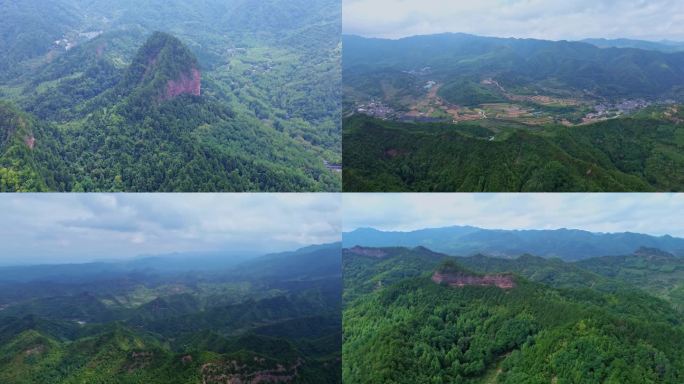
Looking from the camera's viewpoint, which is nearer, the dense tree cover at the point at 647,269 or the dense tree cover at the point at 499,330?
the dense tree cover at the point at 499,330

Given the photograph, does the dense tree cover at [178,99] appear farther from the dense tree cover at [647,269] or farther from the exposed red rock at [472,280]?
the dense tree cover at [647,269]

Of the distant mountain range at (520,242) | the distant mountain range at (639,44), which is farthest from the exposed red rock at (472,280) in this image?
the distant mountain range at (639,44)

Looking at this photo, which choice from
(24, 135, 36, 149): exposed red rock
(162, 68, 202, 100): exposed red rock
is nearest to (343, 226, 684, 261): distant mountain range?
(24, 135, 36, 149): exposed red rock

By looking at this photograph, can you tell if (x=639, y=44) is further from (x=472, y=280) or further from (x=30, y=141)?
(x=30, y=141)

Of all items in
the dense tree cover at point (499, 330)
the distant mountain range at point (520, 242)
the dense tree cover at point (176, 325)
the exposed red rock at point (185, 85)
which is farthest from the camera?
the exposed red rock at point (185, 85)

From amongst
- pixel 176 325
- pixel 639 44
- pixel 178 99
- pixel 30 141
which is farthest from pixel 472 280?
pixel 639 44

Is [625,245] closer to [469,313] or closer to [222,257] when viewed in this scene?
[469,313]

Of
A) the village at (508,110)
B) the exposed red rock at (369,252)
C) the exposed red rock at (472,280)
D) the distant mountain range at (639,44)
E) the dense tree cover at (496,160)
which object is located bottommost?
the exposed red rock at (472,280)

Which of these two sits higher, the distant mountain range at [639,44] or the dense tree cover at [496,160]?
the distant mountain range at [639,44]
